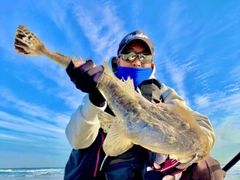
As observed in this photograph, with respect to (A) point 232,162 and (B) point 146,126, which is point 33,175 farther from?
(B) point 146,126

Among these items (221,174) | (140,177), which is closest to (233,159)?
(221,174)

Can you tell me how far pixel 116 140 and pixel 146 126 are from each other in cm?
51

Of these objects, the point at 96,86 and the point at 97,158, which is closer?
the point at 96,86

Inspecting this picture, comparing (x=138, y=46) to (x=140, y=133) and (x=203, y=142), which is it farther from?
(x=203, y=142)

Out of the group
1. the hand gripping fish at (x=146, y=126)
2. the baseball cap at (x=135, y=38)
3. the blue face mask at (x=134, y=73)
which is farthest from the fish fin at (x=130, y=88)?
the baseball cap at (x=135, y=38)

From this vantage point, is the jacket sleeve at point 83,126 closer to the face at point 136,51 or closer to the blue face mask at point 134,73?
the blue face mask at point 134,73

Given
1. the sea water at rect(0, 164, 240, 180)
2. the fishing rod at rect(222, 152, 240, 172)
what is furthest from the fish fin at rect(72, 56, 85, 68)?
the sea water at rect(0, 164, 240, 180)

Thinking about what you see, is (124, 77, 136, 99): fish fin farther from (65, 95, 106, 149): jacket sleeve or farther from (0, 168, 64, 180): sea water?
(0, 168, 64, 180): sea water

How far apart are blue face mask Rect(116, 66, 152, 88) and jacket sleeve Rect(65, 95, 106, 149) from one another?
35.3 inches

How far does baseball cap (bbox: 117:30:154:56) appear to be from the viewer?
16.8 ft

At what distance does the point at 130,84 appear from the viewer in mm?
3383

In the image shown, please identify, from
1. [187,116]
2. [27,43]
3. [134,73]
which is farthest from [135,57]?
[187,116]

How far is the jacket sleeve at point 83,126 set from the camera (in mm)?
4367

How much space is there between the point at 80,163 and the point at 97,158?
1.47ft
